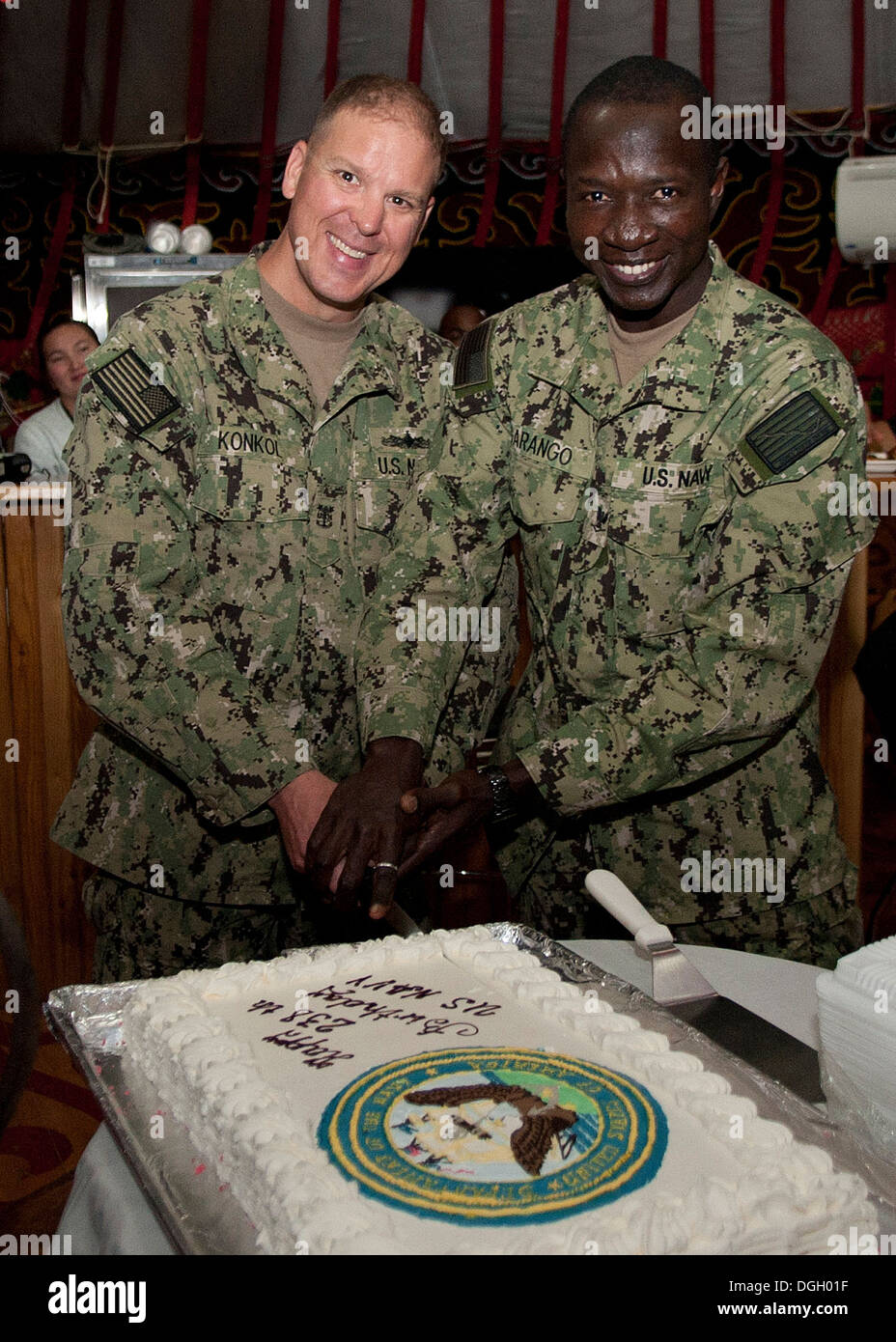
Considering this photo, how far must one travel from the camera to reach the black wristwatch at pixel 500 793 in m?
1.40

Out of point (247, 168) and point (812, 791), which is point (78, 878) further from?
point (247, 168)

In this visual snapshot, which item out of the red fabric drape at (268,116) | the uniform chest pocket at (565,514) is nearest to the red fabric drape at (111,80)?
the red fabric drape at (268,116)

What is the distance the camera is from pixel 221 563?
1565mm

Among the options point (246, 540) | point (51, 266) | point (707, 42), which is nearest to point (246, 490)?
point (246, 540)

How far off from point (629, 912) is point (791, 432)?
61 cm

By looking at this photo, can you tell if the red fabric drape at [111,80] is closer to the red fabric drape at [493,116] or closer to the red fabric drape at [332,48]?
the red fabric drape at [332,48]

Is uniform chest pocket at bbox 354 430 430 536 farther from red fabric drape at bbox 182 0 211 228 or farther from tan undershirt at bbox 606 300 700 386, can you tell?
red fabric drape at bbox 182 0 211 228

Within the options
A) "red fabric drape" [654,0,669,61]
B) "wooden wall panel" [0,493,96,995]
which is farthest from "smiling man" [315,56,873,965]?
"red fabric drape" [654,0,669,61]

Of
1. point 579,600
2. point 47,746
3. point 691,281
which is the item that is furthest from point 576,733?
point 47,746

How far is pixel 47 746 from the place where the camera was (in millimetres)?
2598

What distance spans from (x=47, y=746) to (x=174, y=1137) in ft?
6.29

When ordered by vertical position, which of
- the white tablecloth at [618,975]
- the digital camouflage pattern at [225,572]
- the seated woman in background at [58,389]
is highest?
the seated woman in background at [58,389]

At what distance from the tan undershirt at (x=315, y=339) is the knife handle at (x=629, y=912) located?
2.66ft

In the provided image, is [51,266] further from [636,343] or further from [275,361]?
[636,343]
